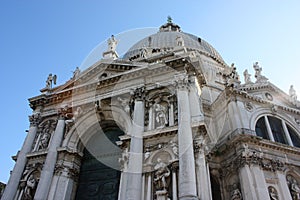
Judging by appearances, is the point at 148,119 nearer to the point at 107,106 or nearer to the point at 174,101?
the point at 174,101

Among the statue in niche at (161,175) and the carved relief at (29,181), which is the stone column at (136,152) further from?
the carved relief at (29,181)

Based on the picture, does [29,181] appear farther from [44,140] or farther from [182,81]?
[182,81]

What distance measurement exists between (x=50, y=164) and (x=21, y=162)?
1959 mm

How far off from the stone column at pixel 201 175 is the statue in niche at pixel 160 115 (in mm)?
2006

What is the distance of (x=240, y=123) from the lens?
1520 centimetres

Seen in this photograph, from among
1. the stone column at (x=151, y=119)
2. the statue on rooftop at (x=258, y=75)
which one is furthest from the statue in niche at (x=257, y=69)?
the stone column at (x=151, y=119)

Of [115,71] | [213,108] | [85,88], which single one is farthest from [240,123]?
[85,88]

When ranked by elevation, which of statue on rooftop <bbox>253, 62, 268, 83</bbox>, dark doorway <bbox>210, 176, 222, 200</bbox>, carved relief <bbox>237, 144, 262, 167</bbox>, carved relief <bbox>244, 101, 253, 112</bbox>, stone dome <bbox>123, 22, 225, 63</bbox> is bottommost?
dark doorway <bbox>210, 176, 222, 200</bbox>

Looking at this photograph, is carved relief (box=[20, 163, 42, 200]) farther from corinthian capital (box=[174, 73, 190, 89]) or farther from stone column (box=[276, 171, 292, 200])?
stone column (box=[276, 171, 292, 200])

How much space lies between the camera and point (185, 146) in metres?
10.9

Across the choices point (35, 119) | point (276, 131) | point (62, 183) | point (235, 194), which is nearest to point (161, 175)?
point (235, 194)

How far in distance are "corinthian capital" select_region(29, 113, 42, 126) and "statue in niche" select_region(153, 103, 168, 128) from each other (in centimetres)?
662

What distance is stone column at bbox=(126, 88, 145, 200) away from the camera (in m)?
10.6

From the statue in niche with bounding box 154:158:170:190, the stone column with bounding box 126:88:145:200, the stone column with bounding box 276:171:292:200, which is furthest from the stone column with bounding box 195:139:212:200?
the stone column with bounding box 276:171:292:200
